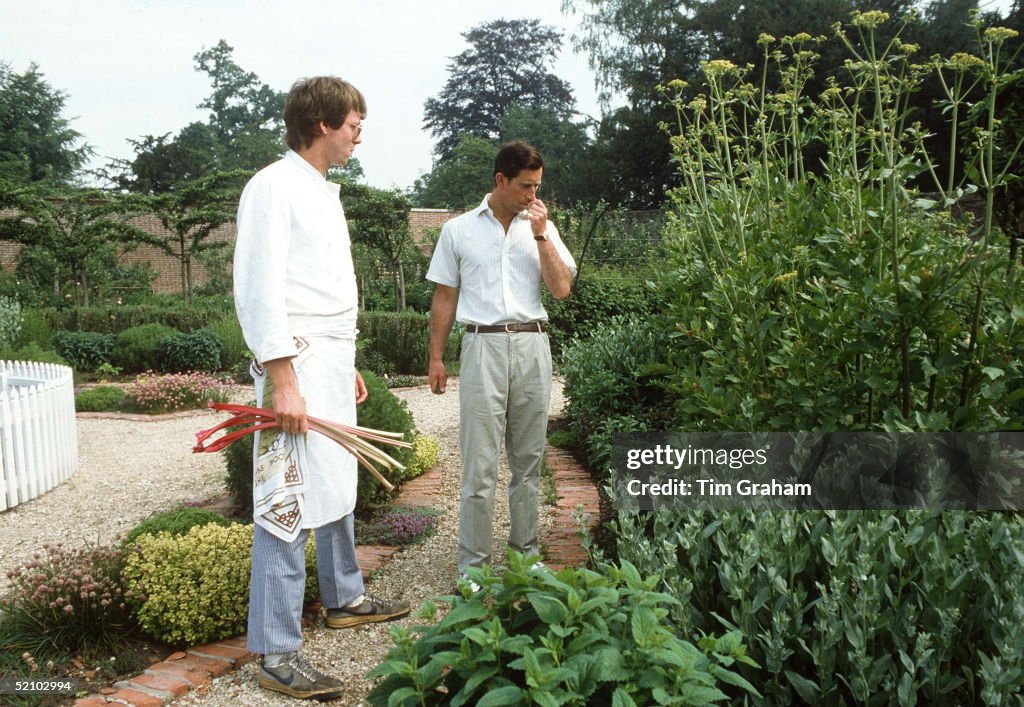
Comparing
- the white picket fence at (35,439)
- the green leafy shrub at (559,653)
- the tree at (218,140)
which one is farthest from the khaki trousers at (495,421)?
the tree at (218,140)

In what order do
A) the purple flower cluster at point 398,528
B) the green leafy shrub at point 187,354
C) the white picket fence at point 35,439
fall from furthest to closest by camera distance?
the green leafy shrub at point 187,354 → the white picket fence at point 35,439 → the purple flower cluster at point 398,528

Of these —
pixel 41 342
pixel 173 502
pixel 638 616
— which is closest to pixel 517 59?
pixel 41 342

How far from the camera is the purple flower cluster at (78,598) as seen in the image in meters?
3.01

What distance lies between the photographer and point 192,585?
9.83 feet

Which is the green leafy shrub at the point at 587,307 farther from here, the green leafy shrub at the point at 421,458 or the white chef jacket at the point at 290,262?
the white chef jacket at the point at 290,262

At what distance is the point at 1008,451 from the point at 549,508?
8.67ft

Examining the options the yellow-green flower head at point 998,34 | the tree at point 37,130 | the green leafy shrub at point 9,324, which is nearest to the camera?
the yellow-green flower head at point 998,34

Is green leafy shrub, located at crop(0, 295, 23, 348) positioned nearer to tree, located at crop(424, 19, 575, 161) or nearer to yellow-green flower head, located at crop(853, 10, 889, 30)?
yellow-green flower head, located at crop(853, 10, 889, 30)

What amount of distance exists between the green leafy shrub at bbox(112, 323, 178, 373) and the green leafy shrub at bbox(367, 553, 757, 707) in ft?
39.3

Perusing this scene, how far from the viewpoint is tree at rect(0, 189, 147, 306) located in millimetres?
18406

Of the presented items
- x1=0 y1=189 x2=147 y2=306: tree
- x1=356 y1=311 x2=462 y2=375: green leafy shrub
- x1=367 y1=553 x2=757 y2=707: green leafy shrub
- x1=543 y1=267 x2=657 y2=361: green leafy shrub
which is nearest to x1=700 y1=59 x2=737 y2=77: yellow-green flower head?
x1=367 y1=553 x2=757 y2=707: green leafy shrub

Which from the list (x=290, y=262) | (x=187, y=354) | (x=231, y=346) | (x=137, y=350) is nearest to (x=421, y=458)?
(x=290, y=262)

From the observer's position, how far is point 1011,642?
157 cm

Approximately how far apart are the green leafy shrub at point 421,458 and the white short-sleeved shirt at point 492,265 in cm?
210
